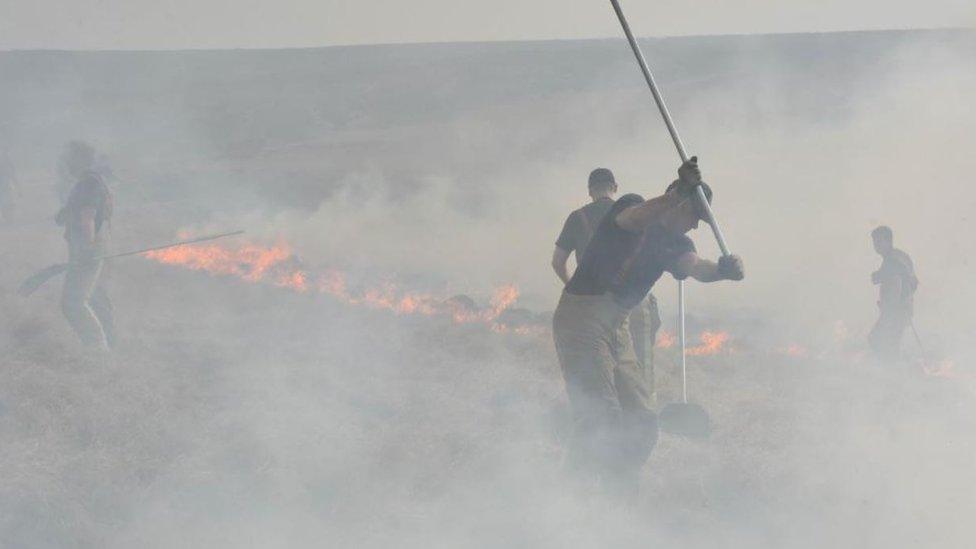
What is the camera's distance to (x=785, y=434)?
762 centimetres

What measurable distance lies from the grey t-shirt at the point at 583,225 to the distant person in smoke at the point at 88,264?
14.4ft

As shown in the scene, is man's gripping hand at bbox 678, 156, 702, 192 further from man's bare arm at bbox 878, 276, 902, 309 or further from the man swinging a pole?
man's bare arm at bbox 878, 276, 902, 309

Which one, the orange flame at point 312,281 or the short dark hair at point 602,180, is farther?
the orange flame at point 312,281

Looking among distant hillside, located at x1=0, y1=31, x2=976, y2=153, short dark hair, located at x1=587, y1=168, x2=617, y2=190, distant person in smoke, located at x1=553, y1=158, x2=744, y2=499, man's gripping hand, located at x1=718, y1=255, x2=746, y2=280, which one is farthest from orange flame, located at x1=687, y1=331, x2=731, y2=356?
distant hillside, located at x1=0, y1=31, x2=976, y2=153

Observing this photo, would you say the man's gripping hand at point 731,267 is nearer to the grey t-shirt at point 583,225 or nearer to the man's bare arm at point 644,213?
the man's bare arm at point 644,213

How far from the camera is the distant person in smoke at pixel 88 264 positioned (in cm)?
929

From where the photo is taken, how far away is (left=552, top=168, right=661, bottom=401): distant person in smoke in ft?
22.7

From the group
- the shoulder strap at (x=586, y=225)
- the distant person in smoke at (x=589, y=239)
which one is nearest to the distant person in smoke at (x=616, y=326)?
the distant person in smoke at (x=589, y=239)

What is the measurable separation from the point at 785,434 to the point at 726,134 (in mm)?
27542

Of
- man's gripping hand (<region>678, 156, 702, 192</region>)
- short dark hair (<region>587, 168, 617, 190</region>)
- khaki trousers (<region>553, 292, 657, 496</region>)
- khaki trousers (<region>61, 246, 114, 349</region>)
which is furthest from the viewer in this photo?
khaki trousers (<region>61, 246, 114, 349</region>)

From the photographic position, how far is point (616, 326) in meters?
6.02

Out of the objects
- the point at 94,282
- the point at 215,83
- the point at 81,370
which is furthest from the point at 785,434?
the point at 215,83

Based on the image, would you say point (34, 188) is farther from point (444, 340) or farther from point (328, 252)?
point (444, 340)

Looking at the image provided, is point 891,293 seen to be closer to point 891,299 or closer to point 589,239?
point 891,299
